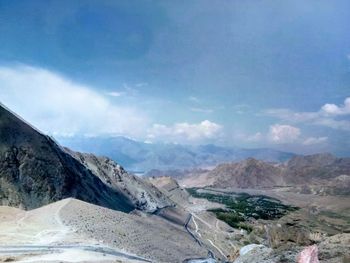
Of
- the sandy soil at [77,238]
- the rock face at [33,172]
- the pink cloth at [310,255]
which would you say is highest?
the rock face at [33,172]

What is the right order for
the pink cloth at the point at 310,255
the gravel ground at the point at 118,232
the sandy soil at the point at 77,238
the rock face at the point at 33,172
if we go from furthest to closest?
the rock face at the point at 33,172 → the gravel ground at the point at 118,232 → the sandy soil at the point at 77,238 → the pink cloth at the point at 310,255

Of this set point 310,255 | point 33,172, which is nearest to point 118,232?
point 33,172

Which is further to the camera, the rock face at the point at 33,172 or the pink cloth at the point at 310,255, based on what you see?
the rock face at the point at 33,172

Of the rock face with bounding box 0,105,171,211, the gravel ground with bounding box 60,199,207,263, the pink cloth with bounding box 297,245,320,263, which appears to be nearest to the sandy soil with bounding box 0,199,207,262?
the gravel ground with bounding box 60,199,207,263

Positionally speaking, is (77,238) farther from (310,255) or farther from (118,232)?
(310,255)

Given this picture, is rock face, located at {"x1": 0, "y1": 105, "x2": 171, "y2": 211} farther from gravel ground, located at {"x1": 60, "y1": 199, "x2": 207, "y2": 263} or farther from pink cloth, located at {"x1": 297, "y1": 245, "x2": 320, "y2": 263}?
pink cloth, located at {"x1": 297, "y1": 245, "x2": 320, "y2": 263}

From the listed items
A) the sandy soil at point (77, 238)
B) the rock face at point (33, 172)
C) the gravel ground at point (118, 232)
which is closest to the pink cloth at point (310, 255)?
the sandy soil at point (77, 238)

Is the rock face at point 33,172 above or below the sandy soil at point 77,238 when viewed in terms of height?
above

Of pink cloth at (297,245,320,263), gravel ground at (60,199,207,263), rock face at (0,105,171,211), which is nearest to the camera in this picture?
pink cloth at (297,245,320,263)

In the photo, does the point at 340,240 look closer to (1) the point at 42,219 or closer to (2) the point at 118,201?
(1) the point at 42,219

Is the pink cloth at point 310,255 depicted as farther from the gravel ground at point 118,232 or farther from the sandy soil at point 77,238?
the gravel ground at point 118,232

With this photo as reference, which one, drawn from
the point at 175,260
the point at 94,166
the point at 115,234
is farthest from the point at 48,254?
the point at 94,166
